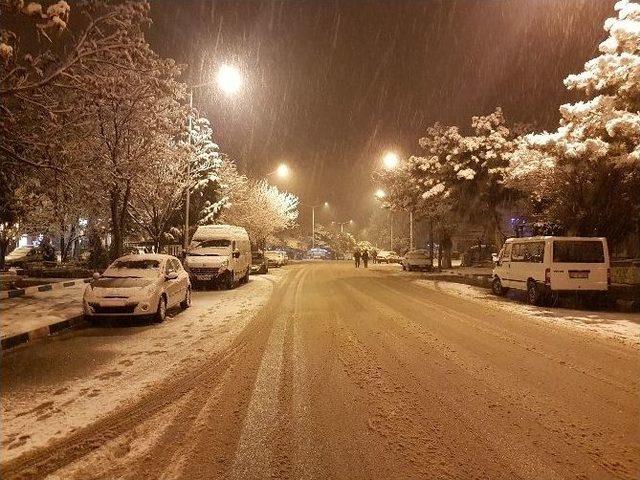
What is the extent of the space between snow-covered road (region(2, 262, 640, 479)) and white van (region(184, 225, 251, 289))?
9682mm

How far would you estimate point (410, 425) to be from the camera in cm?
487

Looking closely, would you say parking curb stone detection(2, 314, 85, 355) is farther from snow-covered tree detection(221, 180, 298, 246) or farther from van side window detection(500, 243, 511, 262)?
snow-covered tree detection(221, 180, 298, 246)

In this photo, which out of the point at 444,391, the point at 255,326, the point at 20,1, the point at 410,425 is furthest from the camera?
the point at 255,326

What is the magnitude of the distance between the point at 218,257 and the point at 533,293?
12.1m

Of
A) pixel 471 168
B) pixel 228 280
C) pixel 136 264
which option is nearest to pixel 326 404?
pixel 136 264

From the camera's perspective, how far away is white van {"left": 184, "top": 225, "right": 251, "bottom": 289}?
66.1 feet

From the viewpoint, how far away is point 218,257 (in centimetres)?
2066

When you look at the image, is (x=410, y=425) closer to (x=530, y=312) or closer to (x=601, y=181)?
(x=530, y=312)

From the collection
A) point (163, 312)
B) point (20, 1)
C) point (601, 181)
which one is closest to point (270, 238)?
point (601, 181)

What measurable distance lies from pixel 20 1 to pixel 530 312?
42.4ft

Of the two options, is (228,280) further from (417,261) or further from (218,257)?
(417,261)

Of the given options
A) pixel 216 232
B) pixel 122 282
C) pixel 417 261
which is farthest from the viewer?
pixel 417 261

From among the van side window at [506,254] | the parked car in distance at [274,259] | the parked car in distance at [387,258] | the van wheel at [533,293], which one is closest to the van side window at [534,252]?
the van wheel at [533,293]

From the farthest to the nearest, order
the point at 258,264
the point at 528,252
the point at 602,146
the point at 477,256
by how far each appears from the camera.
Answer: the point at 477,256
the point at 258,264
the point at 528,252
the point at 602,146
